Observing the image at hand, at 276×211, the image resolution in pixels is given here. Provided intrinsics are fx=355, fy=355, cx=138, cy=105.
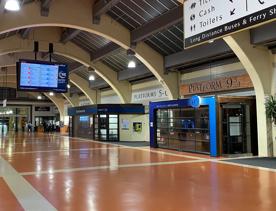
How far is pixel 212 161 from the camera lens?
11.2m

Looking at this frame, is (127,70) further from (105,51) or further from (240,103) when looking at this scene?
(240,103)

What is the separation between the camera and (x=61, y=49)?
63.6ft

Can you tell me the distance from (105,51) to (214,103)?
25.7ft

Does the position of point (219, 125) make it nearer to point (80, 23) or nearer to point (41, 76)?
point (80, 23)

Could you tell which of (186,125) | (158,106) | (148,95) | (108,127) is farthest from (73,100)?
(186,125)

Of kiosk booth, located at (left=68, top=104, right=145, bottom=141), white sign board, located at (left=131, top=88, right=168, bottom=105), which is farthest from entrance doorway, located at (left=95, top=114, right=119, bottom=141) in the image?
white sign board, located at (left=131, top=88, right=168, bottom=105)

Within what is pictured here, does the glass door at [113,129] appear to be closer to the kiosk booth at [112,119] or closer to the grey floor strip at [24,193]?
the kiosk booth at [112,119]

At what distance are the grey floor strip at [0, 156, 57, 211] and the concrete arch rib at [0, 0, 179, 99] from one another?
6.21 meters

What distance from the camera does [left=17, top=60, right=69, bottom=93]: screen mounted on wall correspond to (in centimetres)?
1475

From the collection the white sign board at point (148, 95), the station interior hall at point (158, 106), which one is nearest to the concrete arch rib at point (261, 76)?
the station interior hall at point (158, 106)

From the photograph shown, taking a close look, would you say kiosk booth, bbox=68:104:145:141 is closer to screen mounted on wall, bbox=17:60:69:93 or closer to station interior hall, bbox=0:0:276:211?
station interior hall, bbox=0:0:276:211

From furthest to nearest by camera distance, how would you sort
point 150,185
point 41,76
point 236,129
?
point 41,76, point 236,129, point 150,185

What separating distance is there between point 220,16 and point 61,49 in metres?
14.7

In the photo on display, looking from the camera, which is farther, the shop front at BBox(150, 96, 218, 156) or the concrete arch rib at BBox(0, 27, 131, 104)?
the concrete arch rib at BBox(0, 27, 131, 104)
